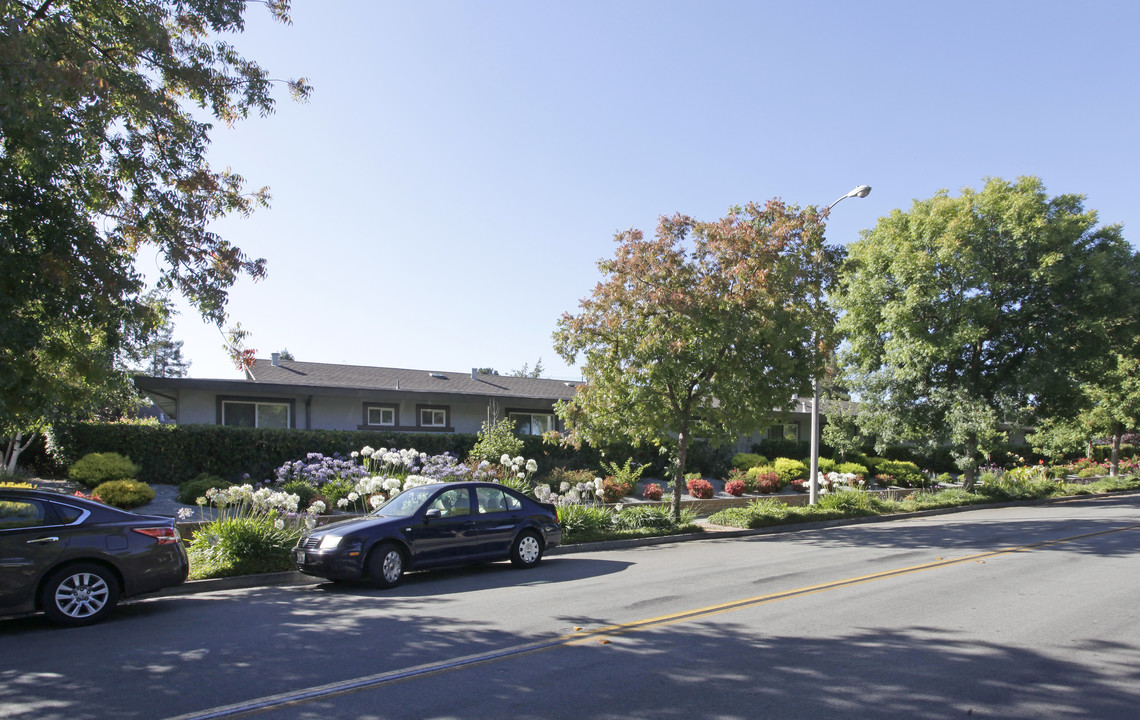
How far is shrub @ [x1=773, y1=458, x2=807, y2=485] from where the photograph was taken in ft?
91.4

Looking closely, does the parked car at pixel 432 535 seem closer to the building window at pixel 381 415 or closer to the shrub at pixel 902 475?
the building window at pixel 381 415

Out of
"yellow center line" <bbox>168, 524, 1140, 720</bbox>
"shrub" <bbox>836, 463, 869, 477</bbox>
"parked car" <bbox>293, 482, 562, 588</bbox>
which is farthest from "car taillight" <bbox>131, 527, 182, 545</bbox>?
"shrub" <bbox>836, 463, 869, 477</bbox>

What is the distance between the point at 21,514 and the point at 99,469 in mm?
10643

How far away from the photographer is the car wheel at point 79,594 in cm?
800

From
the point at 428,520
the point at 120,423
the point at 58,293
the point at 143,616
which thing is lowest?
the point at 143,616

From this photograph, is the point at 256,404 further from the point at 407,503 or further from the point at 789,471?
the point at 789,471

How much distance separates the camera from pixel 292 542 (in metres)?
12.1

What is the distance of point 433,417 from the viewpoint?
27438 mm

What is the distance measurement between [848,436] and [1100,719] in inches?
981

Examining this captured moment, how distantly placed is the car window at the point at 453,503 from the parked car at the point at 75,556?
3.70 meters

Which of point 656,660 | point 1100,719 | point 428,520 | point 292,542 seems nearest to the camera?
point 1100,719

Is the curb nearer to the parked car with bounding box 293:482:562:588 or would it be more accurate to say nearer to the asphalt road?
the asphalt road

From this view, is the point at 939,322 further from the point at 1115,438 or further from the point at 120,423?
the point at 120,423

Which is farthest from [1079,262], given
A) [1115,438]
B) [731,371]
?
[1115,438]
